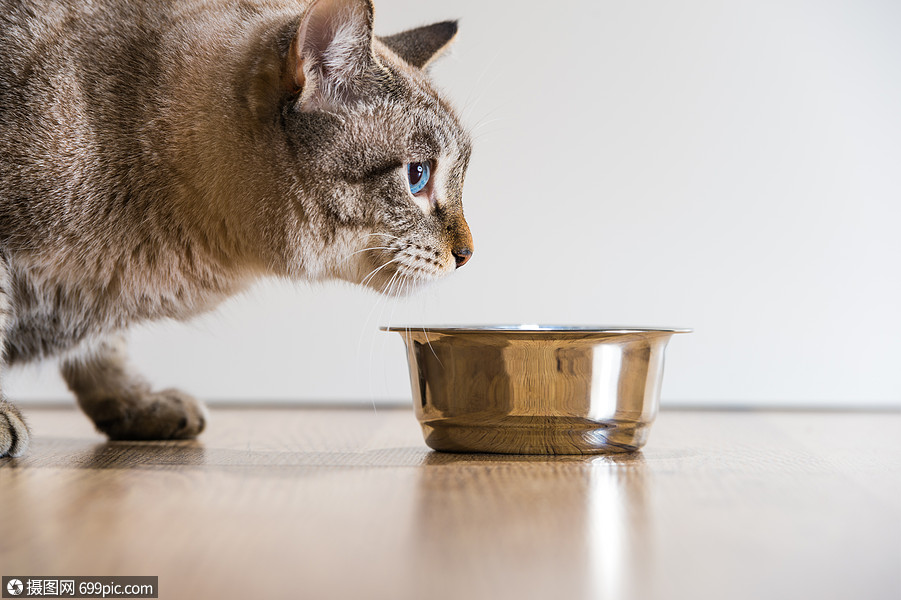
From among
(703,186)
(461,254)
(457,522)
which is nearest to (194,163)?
(461,254)

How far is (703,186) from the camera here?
1.89 meters

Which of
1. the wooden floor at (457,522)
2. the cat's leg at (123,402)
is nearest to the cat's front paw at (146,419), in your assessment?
the cat's leg at (123,402)

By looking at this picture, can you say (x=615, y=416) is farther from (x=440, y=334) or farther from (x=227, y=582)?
(x=227, y=582)

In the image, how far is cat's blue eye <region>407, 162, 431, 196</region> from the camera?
113 cm

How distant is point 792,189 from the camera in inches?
74.1

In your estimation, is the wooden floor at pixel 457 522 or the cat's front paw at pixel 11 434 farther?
the cat's front paw at pixel 11 434

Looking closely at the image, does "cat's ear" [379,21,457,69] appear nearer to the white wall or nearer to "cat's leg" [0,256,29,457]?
the white wall

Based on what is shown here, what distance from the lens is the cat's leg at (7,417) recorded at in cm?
101

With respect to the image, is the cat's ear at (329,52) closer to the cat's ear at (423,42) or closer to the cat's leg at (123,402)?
the cat's ear at (423,42)

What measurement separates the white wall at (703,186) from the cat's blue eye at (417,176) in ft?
2.48

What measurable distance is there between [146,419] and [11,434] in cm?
31

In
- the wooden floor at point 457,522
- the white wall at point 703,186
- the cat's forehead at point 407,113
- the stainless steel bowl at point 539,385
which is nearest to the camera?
the wooden floor at point 457,522

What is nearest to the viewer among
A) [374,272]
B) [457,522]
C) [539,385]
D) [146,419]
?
[457,522]

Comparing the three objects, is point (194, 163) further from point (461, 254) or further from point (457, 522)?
point (457, 522)
